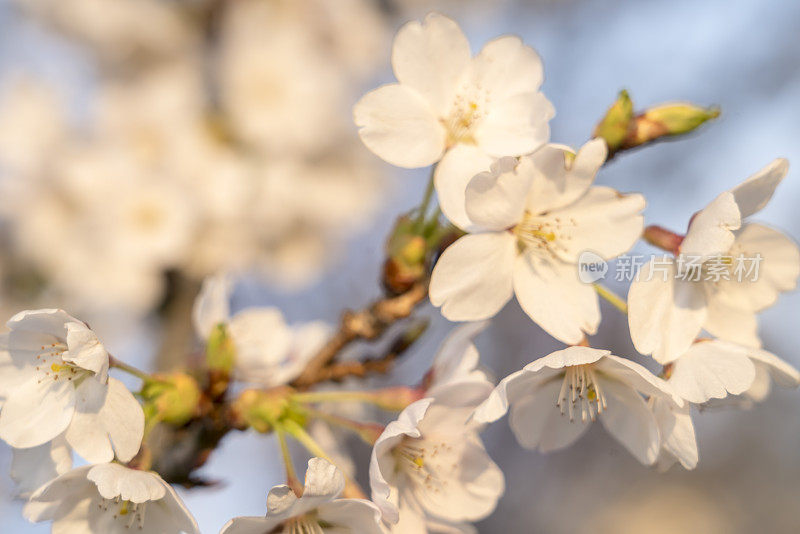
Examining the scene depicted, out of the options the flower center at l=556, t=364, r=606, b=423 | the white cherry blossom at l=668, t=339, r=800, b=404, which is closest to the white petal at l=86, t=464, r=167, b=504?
the flower center at l=556, t=364, r=606, b=423

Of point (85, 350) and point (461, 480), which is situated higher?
point (85, 350)

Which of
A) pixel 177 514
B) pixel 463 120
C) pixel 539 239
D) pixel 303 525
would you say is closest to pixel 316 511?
pixel 303 525

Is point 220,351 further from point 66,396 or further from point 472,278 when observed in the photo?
point 472,278

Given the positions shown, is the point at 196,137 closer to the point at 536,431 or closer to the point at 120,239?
the point at 120,239

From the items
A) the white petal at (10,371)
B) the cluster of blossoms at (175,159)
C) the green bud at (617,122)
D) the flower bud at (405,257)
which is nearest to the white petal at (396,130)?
the flower bud at (405,257)

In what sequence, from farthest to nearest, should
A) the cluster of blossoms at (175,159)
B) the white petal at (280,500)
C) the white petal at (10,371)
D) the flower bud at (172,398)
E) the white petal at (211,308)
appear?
the cluster of blossoms at (175,159)
the white petal at (211,308)
the flower bud at (172,398)
the white petal at (10,371)
the white petal at (280,500)

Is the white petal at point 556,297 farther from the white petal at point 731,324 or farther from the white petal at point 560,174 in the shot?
the white petal at point 731,324

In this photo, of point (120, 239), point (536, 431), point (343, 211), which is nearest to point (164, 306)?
point (120, 239)
